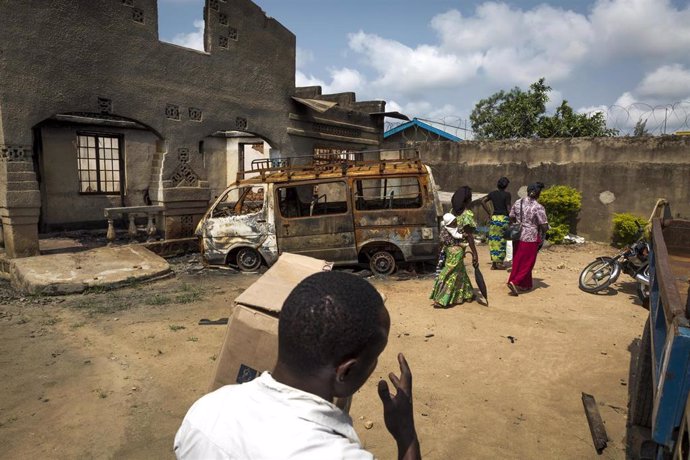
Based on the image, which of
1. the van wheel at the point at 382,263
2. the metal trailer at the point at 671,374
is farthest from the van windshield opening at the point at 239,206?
the metal trailer at the point at 671,374

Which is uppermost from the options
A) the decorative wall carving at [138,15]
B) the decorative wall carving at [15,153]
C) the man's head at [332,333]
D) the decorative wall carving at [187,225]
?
the decorative wall carving at [138,15]

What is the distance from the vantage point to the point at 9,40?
20.9 feet

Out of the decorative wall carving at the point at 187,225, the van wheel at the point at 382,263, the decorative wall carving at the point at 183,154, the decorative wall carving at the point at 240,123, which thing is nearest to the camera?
the van wheel at the point at 382,263

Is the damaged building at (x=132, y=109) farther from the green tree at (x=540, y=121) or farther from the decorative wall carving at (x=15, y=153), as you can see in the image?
the green tree at (x=540, y=121)

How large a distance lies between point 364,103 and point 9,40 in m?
9.07

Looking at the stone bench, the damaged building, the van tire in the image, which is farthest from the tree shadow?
the stone bench

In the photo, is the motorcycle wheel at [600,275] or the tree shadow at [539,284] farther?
the tree shadow at [539,284]

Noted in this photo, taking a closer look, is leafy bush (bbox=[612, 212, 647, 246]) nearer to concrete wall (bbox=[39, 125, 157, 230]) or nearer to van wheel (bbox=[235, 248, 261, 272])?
van wheel (bbox=[235, 248, 261, 272])

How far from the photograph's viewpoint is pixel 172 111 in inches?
332

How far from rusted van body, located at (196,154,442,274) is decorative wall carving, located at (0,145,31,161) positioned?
275cm

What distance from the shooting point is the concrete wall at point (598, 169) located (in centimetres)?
1003

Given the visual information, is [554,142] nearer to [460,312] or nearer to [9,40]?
[460,312]

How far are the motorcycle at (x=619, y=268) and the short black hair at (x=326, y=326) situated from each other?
20.2ft

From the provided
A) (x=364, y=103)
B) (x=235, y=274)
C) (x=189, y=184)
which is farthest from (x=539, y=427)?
(x=364, y=103)
